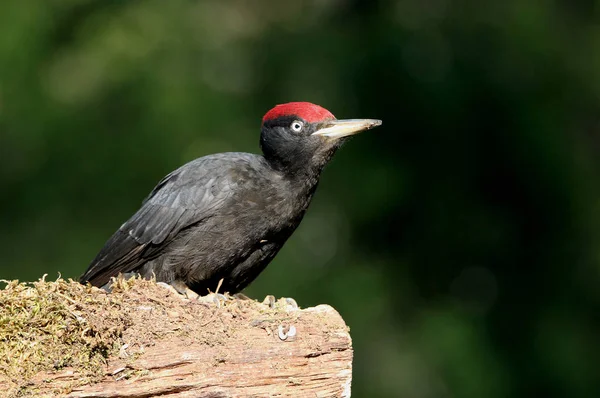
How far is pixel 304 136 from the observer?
4.59 m

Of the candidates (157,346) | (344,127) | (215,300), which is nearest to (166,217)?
(344,127)

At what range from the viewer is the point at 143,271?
4.46 m

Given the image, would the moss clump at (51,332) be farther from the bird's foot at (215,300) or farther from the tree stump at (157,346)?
the bird's foot at (215,300)

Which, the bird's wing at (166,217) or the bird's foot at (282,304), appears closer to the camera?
the bird's foot at (282,304)

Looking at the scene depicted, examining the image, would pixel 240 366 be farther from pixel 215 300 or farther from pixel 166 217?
pixel 166 217

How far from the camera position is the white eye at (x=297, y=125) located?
4594mm

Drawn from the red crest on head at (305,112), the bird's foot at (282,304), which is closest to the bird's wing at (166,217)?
the red crest on head at (305,112)

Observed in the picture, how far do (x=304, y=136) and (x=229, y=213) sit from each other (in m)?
0.58

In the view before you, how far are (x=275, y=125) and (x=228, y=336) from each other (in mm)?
1729

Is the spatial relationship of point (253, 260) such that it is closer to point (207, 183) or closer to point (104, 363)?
point (207, 183)

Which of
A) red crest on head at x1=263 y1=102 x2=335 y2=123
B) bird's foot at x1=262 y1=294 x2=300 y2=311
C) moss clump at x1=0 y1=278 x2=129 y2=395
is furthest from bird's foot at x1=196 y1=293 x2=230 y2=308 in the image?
red crest on head at x1=263 y1=102 x2=335 y2=123

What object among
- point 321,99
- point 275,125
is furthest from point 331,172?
point 275,125

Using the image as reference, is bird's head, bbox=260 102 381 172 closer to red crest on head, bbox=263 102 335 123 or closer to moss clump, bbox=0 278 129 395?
red crest on head, bbox=263 102 335 123

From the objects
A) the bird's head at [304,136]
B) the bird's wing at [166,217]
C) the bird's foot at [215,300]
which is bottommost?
the bird's foot at [215,300]
